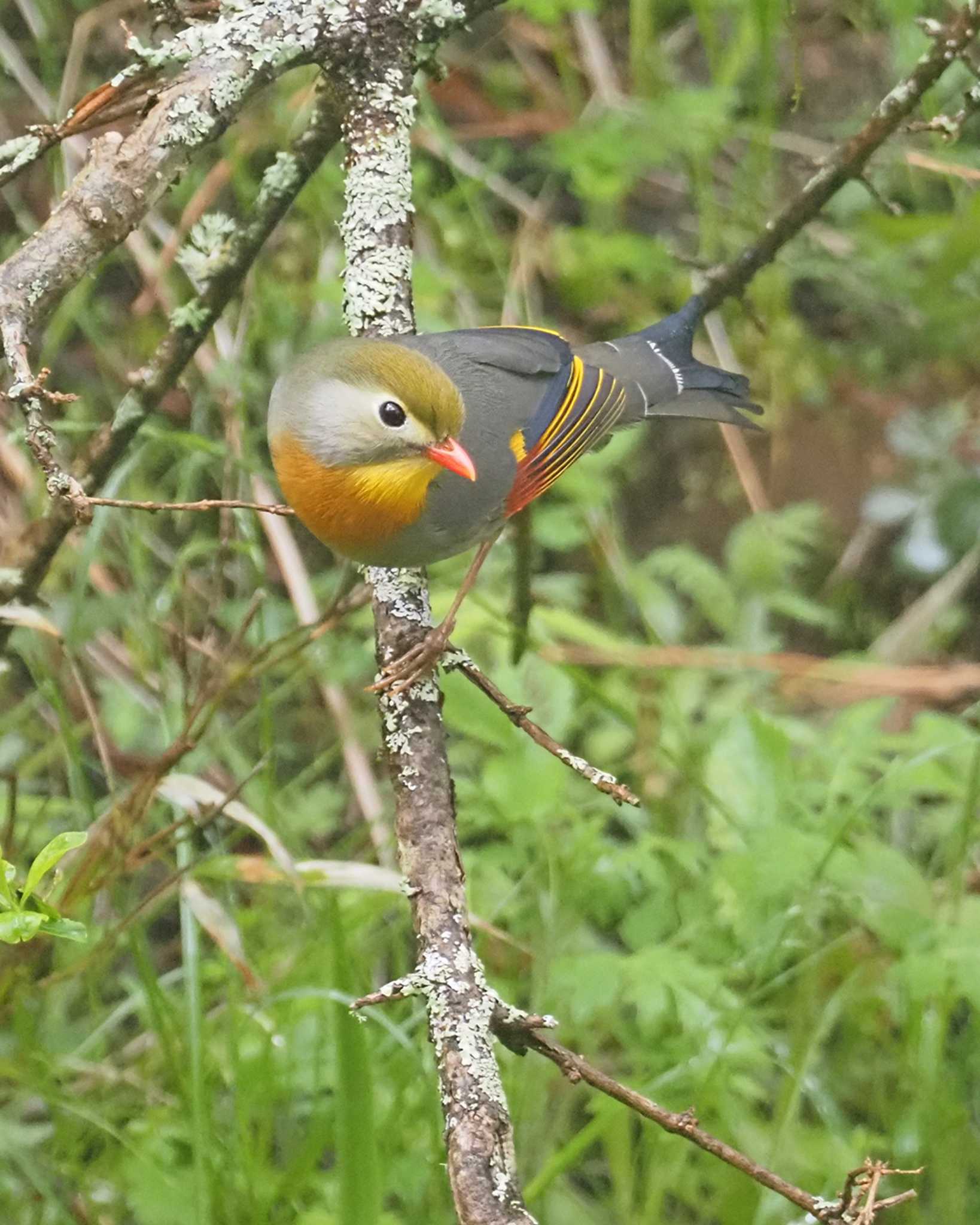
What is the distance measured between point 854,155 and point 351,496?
106 centimetres

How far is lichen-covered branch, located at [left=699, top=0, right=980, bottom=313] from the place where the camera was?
2.04 m

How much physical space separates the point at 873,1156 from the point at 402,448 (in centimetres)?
175

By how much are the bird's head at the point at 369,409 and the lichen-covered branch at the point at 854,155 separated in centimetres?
68

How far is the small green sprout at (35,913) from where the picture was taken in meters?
1.40

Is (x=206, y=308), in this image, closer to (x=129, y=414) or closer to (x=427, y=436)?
(x=129, y=414)

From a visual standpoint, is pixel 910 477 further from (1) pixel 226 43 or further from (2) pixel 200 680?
(1) pixel 226 43

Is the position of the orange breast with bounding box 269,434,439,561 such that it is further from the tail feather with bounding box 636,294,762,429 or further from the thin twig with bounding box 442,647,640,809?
the tail feather with bounding box 636,294,762,429

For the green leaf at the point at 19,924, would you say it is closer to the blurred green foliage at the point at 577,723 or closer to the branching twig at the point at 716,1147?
the blurred green foliage at the point at 577,723

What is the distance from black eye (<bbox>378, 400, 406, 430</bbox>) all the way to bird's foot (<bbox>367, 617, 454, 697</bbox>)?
403 millimetres

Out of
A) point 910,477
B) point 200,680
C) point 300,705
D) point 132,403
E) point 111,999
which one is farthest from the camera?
point 910,477

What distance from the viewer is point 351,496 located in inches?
81.7

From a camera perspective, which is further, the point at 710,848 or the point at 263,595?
the point at 710,848

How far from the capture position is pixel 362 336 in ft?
6.77

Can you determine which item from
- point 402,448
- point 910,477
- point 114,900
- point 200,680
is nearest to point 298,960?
point 114,900
